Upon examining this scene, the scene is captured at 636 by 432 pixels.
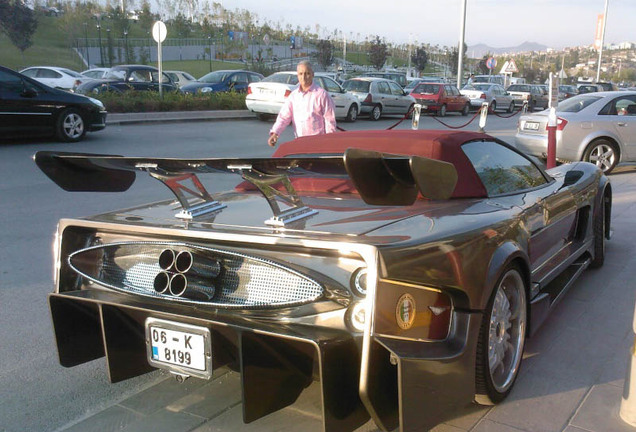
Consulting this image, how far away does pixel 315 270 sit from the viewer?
2.71 meters

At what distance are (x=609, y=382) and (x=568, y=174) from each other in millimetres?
1925

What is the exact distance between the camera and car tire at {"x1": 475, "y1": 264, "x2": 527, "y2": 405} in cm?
306

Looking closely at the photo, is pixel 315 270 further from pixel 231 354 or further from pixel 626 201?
pixel 626 201

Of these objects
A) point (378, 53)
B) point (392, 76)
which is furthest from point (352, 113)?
point (378, 53)

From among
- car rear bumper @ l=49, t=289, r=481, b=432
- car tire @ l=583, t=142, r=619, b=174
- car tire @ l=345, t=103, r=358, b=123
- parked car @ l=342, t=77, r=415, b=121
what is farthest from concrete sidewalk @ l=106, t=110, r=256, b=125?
car rear bumper @ l=49, t=289, r=481, b=432

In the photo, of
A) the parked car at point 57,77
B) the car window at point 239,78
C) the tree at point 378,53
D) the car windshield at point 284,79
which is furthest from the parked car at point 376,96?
the tree at point 378,53

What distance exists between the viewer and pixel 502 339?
3334 mm

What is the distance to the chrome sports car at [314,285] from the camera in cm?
253

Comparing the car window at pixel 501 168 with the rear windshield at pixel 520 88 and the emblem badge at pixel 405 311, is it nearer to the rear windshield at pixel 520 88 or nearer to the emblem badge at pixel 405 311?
A: the emblem badge at pixel 405 311

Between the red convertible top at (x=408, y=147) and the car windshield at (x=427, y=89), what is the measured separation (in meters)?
24.9

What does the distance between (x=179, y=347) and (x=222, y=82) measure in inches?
863

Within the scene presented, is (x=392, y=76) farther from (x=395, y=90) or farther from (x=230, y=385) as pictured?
(x=230, y=385)

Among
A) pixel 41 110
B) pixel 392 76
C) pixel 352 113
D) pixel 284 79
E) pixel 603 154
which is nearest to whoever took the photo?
pixel 603 154

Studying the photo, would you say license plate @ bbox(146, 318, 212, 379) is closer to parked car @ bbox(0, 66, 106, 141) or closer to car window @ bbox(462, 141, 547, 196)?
car window @ bbox(462, 141, 547, 196)
